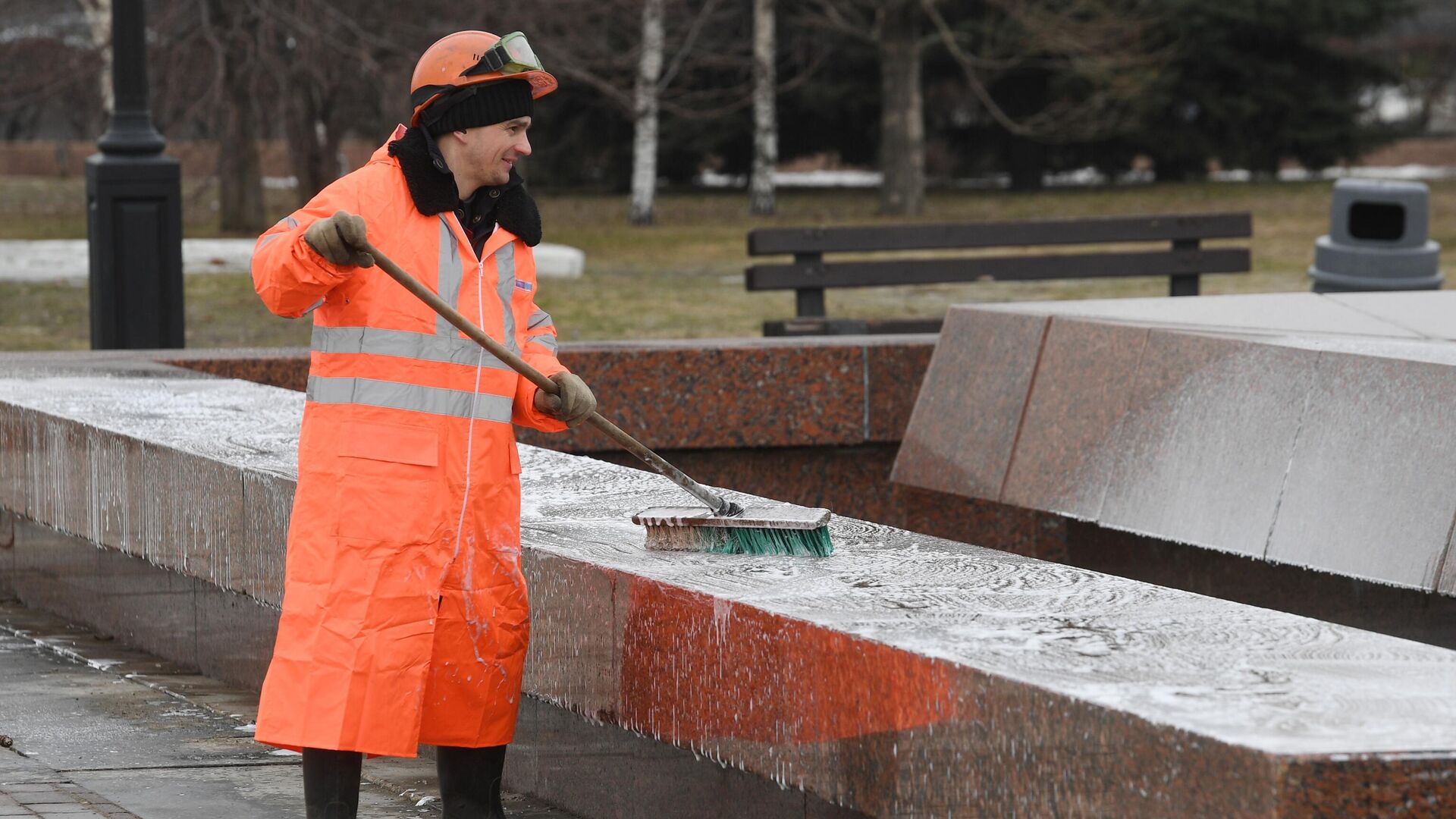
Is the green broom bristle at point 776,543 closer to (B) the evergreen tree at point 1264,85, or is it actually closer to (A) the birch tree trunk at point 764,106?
(A) the birch tree trunk at point 764,106

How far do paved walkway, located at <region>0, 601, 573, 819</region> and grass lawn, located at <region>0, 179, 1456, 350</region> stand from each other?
32.4ft

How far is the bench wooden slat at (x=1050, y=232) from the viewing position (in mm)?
11741

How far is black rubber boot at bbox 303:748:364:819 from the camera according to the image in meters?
3.72

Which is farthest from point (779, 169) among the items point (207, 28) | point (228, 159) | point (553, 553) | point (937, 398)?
point (553, 553)

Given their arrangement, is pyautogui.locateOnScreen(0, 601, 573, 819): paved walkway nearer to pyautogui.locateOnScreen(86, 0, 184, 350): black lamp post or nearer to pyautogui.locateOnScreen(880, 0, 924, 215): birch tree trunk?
pyautogui.locateOnScreen(86, 0, 184, 350): black lamp post

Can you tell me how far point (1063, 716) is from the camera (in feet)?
9.25

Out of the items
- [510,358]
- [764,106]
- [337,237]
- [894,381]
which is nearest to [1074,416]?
[894,381]

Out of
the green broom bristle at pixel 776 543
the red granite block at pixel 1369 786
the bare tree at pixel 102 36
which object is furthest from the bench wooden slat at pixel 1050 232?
the bare tree at pixel 102 36

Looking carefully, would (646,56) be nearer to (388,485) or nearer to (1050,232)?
(1050,232)

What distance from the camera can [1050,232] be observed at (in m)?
12.1

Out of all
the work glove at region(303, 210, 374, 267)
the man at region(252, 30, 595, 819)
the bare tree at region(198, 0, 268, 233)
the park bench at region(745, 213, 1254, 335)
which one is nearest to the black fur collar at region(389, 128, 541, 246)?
the man at region(252, 30, 595, 819)

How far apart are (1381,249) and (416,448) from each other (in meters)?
9.31

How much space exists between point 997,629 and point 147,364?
4.64m

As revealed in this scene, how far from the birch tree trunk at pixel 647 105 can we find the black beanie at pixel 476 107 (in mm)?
20269
